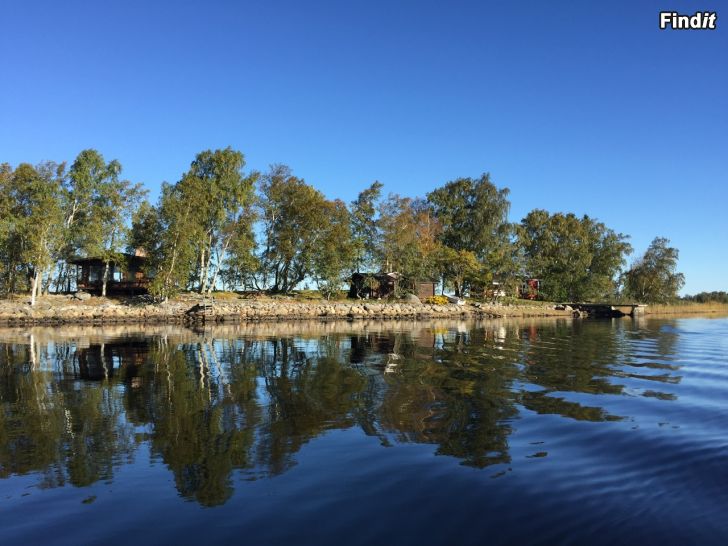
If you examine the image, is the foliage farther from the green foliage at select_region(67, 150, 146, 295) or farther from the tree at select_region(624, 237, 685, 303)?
the tree at select_region(624, 237, 685, 303)

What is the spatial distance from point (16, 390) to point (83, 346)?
1205 centimetres

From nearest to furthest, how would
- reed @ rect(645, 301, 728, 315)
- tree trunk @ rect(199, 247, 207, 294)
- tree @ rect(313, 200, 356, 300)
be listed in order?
tree trunk @ rect(199, 247, 207, 294) → tree @ rect(313, 200, 356, 300) → reed @ rect(645, 301, 728, 315)

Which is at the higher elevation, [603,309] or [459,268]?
[459,268]

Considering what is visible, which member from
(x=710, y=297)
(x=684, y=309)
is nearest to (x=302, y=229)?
(x=684, y=309)

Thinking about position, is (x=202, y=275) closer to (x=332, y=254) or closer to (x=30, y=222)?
(x=332, y=254)

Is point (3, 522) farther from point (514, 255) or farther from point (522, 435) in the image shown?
point (514, 255)

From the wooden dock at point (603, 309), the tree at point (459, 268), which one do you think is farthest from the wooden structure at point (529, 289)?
the tree at point (459, 268)

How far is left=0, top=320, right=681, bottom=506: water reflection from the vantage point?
789 centimetres

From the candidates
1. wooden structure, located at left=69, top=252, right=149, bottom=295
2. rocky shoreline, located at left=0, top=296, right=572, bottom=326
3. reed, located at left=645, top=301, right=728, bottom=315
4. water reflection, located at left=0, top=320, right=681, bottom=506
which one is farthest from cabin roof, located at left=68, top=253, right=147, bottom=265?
reed, located at left=645, top=301, right=728, bottom=315

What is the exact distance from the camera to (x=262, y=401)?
1185 cm

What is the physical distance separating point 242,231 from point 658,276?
7852 cm

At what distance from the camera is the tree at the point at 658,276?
318 feet

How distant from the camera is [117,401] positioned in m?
11.8

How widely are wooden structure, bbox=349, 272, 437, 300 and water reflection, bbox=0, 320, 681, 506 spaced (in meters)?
43.3
